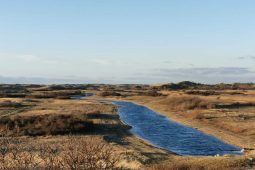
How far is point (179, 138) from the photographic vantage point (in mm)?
40188

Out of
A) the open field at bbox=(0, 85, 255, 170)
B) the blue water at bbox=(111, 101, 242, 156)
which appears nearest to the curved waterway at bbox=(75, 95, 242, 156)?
the blue water at bbox=(111, 101, 242, 156)

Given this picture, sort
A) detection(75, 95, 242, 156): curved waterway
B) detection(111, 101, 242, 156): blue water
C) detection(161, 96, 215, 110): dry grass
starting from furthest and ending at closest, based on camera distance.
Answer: detection(161, 96, 215, 110): dry grass < detection(111, 101, 242, 156): blue water < detection(75, 95, 242, 156): curved waterway

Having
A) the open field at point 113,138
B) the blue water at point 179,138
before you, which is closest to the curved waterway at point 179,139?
the blue water at point 179,138

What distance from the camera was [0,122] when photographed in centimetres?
4006

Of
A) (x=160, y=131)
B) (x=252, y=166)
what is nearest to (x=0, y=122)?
(x=160, y=131)

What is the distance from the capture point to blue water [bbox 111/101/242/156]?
34.1 m

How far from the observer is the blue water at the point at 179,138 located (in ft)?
112

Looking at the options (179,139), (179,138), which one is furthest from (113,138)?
(179,138)

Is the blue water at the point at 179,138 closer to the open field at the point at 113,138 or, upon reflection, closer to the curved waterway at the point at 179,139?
the curved waterway at the point at 179,139

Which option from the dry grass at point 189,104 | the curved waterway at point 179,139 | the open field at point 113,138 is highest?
the dry grass at point 189,104

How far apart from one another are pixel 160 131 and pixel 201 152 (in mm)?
11930

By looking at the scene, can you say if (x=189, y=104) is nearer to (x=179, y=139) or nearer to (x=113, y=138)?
(x=179, y=139)

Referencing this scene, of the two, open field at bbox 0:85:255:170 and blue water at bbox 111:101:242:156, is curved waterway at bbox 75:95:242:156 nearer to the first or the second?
blue water at bbox 111:101:242:156

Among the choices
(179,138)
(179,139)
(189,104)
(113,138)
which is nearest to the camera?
(113,138)
